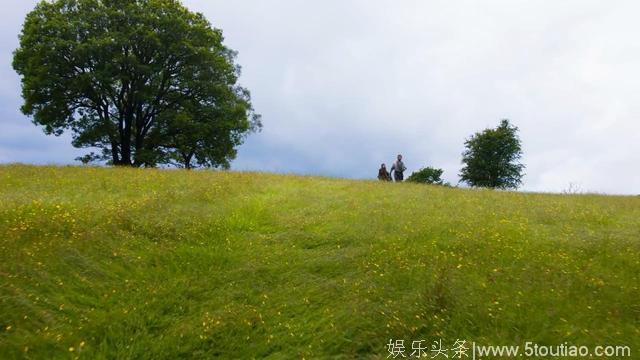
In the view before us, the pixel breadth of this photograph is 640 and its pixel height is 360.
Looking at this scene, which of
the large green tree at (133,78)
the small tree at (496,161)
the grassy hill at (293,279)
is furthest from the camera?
the small tree at (496,161)

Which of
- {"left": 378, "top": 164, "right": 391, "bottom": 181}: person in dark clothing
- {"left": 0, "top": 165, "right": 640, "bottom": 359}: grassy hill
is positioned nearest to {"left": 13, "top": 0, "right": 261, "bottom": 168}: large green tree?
{"left": 378, "top": 164, "right": 391, "bottom": 181}: person in dark clothing

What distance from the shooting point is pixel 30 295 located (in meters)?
7.39

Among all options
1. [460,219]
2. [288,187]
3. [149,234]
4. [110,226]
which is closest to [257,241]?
[149,234]

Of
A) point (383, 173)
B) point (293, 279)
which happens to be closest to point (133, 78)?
point (383, 173)

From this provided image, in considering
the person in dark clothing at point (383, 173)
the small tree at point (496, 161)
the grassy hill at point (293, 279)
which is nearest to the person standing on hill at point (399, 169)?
the person in dark clothing at point (383, 173)

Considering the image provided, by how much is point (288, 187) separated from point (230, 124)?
19.6 metres

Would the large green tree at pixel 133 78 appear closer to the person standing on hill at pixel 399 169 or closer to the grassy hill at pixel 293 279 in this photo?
the person standing on hill at pixel 399 169

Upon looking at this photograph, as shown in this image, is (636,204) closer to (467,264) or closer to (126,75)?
(467,264)

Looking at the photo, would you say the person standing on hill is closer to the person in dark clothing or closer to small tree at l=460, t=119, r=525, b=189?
the person in dark clothing

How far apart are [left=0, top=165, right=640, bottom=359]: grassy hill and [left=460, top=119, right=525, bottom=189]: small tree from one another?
42256 mm

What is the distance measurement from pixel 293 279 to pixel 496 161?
1982 inches

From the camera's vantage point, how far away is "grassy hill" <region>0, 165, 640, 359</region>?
689cm

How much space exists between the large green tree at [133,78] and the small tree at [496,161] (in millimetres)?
29448

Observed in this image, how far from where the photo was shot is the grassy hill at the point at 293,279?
6887mm
